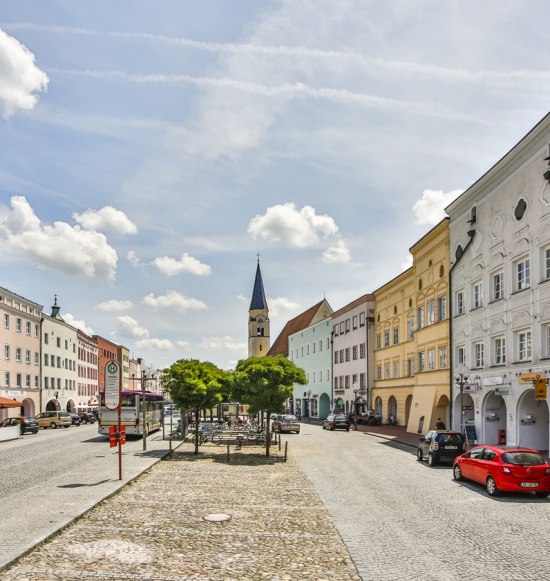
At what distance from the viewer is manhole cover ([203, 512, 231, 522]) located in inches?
533

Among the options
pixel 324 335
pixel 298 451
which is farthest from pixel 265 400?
pixel 324 335

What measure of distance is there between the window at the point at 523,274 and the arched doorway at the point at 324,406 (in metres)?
49.2

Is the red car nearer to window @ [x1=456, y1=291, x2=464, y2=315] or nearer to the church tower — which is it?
window @ [x1=456, y1=291, x2=464, y2=315]

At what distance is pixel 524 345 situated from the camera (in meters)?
29.0

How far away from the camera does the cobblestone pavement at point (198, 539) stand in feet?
31.9

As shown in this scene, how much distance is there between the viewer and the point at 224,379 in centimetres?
2950

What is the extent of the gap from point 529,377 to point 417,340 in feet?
58.2

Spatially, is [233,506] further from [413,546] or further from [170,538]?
[413,546]

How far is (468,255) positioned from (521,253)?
6489mm

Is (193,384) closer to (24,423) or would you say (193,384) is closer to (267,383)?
(267,383)

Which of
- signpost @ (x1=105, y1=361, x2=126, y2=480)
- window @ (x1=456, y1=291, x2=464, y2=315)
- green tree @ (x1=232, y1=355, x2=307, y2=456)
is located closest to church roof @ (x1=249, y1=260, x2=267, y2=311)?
window @ (x1=456, y1=291, x2=464, y2=315)

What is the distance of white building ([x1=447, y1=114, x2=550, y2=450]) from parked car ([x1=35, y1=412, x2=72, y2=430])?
34.8m

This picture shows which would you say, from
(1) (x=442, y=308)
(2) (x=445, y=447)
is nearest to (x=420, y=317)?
(1) (x=442, y=308)

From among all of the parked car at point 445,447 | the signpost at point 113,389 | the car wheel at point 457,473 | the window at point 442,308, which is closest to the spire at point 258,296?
the window at point 442,308
